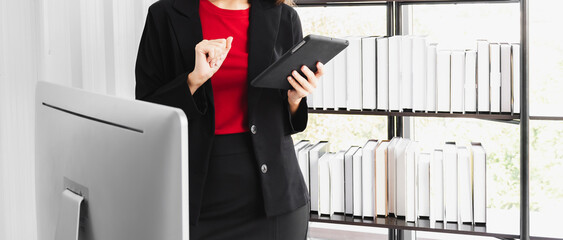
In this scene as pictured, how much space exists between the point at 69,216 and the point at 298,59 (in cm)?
73

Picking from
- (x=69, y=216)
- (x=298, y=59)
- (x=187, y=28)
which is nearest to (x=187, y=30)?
(x=187, y=28)

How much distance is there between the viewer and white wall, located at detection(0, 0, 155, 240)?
1.50 m

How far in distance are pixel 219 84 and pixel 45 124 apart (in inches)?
23.1

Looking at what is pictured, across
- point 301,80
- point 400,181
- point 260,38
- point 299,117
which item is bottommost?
point 400,181

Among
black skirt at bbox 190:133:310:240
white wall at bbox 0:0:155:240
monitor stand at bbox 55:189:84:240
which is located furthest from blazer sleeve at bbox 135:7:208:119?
monitor stand at bbox 55:189:84:240

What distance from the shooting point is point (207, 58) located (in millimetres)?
1345

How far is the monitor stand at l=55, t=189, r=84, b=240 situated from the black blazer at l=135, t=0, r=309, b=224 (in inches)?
20.8

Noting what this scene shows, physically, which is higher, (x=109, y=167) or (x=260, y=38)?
(x=260, y=38)

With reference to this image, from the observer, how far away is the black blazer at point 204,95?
141 centimetres

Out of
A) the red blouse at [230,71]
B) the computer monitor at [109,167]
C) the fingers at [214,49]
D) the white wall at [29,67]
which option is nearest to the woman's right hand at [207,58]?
the fingers at [214,49]

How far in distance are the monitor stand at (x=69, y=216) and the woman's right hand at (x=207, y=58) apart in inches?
21.0

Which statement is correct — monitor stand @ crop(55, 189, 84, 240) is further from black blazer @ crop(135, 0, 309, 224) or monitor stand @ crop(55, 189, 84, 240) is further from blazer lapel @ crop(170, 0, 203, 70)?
blazer lapel @ crop(170, 0, 203, 70)

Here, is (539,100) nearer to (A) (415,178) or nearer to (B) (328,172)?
(A) (415,178)

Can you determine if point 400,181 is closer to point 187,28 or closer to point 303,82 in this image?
point 303,82
